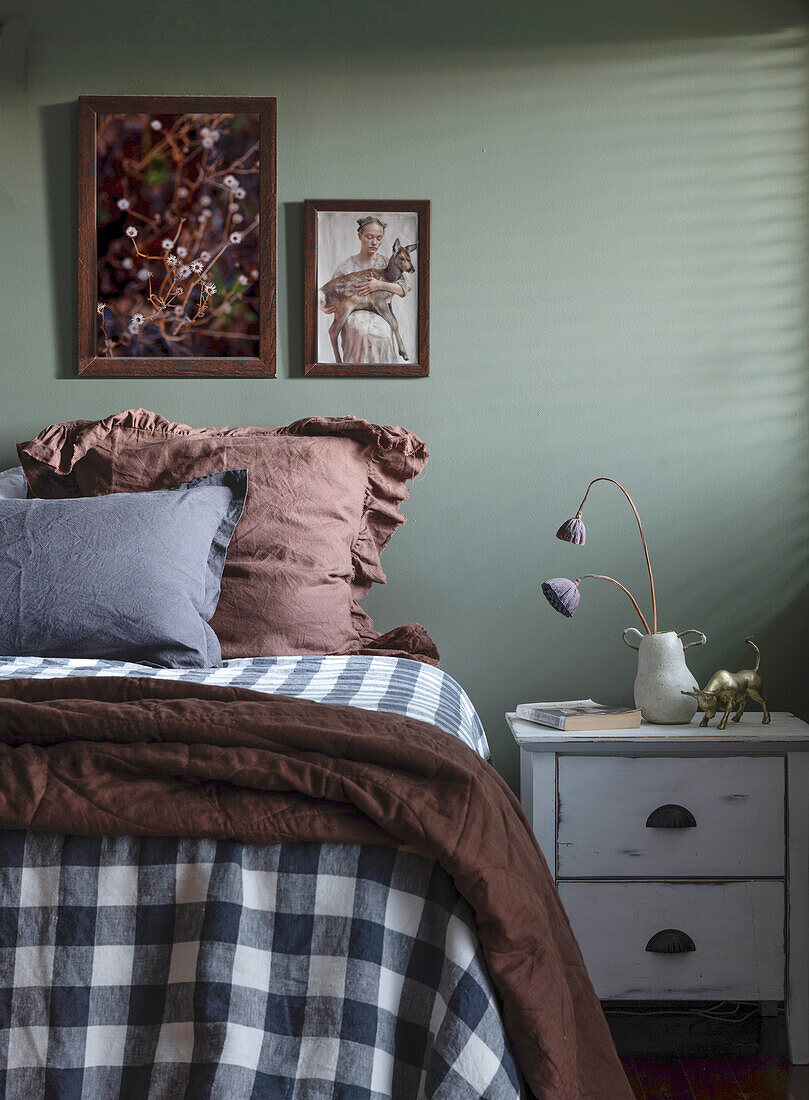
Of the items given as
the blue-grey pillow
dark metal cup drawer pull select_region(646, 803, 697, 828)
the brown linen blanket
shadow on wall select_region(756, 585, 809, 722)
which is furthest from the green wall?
the brown linen blanket

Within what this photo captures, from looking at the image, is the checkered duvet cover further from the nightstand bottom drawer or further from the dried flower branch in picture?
the dried flower branch in picture

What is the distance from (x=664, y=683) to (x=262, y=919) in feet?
3.96

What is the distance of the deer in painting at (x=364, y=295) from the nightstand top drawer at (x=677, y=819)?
1.15 metres

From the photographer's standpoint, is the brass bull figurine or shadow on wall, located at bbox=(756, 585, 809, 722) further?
shadow on wall, located at bbox=(756, 585, 809, 722)

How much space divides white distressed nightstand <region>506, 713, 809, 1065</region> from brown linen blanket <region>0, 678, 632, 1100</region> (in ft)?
2.52

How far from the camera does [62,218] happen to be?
234 cm

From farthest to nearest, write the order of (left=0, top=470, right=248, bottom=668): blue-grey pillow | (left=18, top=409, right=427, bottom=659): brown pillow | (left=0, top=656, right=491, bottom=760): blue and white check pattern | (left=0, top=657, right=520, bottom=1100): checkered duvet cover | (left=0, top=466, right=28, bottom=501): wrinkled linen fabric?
(left=0, top=466, right=28, bottom=501): wrinkled linen fabric, (left=18, top=409, right=427, bottom=659): brown pillow, (left=0, top=470, right=248, bottom=668): blue-grey pillow, (left=0, top=656, right=491, bottom=760): blue and white check pattern, (left=0, top=657, right=520, bottom=1100): checkered duvet cover

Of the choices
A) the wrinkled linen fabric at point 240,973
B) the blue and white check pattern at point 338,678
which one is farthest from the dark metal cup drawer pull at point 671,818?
the wrinkled linen fabric at point 240,973

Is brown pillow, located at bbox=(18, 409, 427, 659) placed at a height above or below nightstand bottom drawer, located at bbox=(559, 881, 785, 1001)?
above

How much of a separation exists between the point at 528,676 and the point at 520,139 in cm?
132

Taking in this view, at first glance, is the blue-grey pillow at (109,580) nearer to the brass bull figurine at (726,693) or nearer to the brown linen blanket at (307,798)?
the brown linen blanket at (307,798)

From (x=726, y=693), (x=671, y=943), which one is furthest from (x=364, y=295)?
(x=671, y=943)

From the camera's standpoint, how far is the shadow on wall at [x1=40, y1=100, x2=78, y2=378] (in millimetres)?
2326

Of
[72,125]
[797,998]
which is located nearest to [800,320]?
[797,998]
